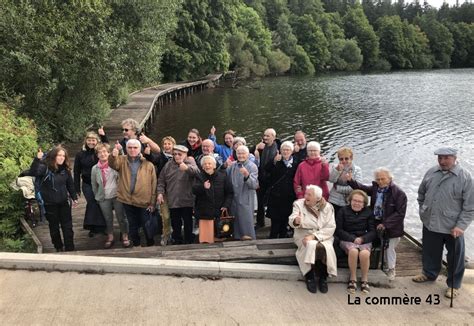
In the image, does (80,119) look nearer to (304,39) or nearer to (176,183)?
(176,183)

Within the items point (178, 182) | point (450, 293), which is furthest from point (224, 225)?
point (450, 293)

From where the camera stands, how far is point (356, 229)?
5.46 metres

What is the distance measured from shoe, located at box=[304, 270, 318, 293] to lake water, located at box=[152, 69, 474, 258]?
7.51 metres

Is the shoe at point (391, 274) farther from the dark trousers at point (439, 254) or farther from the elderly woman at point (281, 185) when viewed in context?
the elderly woman at point (281, 185)

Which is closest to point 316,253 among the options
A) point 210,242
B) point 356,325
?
point 356,325

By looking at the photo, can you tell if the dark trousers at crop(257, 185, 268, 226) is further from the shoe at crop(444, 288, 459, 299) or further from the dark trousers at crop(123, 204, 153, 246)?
the shoe at crop(444, 288, 459, 299)

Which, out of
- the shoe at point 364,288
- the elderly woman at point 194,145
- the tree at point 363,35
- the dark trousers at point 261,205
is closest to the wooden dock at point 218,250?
the dark trousers at point 261,205

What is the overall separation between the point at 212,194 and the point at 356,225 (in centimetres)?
211

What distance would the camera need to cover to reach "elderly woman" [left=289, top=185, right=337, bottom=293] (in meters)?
5.20

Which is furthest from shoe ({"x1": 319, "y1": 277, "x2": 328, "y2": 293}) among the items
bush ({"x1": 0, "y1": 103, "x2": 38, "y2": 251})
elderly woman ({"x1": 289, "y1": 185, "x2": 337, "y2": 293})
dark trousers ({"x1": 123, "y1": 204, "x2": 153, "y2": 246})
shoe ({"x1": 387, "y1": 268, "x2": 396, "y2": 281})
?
bush ({"x1": 0, "y1": 103, "x2": 38, "y2": 251})

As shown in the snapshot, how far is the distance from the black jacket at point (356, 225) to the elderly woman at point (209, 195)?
1.75 metres

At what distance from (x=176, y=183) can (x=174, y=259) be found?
47.1 inches

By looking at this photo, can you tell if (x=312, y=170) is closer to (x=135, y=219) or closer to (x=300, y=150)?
(x=300, y=150)

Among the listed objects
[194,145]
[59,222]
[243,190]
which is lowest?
[59,222]
